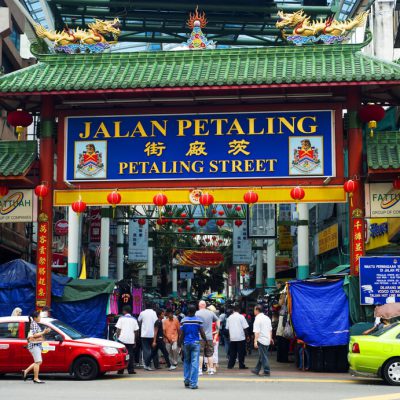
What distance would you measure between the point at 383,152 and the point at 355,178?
39.0 inches

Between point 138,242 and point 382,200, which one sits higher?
point 138,242

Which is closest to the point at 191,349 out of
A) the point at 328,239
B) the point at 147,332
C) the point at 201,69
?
the point at 147,332

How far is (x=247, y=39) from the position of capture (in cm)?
4003

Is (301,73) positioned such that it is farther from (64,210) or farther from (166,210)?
(64,210)

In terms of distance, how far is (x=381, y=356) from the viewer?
1681cm

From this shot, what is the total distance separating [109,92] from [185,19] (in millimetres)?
16982

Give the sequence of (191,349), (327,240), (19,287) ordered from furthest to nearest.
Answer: (327,240) → (19,287) → (191,349)

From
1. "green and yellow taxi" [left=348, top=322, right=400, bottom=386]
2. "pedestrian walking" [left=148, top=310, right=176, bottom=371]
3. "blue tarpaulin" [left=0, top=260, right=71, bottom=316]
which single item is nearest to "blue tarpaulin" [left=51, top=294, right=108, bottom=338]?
"blue tarpaulin" [left=0, top=260, right=71, bottom=316]

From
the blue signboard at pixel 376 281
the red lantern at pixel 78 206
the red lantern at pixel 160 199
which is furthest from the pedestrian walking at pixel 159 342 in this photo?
the blue signboard at pixel 376 281

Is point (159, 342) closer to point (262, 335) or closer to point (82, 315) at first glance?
point (82, 315)

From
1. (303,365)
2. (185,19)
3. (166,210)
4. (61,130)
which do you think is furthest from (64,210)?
(303,365)

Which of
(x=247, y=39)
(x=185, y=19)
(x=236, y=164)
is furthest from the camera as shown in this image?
(x=247, y=39)

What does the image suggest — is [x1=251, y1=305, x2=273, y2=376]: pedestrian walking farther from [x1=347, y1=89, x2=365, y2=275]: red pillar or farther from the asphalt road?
[x1=347, y1=89, x2=365, y2=275]: red pillar

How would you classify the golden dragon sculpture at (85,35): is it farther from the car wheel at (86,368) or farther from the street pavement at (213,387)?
the street pavement at (213,387)
